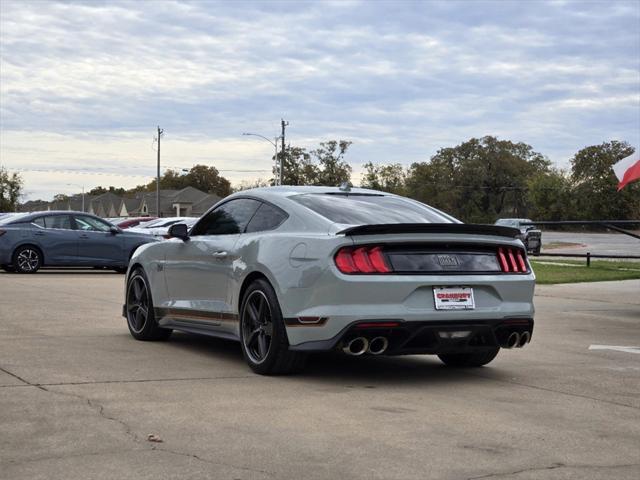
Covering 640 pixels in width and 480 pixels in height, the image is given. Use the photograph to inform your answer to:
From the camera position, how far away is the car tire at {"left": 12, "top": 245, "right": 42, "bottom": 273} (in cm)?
2320

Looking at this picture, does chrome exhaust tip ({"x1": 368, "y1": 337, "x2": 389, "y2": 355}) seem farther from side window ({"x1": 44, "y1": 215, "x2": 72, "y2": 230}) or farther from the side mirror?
side window ({"x1": 44, "y1": 215, "x2": 72, "y2": 230})

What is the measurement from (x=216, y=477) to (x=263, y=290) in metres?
3.22

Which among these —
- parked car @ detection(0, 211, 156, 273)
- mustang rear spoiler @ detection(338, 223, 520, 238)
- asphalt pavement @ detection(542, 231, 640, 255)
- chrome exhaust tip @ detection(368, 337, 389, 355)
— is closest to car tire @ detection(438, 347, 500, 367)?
mustang rear spoiler @ detection(338, 223, 520, 238)

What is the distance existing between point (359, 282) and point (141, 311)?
3563mm

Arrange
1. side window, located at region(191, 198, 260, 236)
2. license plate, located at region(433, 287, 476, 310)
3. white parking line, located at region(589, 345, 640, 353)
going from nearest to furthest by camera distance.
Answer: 1. license plate, located at region(433, 287, 476, 310)
2. side window, located at region(191, 198, 260, 236)
3. white parking line, located at region(589, 345, 640, 353)

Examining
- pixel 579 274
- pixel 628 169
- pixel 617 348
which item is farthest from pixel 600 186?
pixel 617 348

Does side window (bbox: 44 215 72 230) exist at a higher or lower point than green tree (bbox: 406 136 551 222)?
lower

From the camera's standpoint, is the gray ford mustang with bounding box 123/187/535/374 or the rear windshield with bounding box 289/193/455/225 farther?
the rear windshield with bounding box 289/193/455/225

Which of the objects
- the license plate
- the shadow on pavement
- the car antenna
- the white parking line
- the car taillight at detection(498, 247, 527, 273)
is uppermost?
the car antenna

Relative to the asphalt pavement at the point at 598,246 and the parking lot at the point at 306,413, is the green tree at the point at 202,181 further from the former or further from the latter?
the parking lot at the point at 306,413

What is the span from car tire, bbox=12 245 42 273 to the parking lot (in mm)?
13219

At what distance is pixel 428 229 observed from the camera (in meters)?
7.55

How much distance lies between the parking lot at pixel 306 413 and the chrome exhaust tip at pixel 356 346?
272 mm

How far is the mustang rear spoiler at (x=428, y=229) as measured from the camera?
7.37 metres
